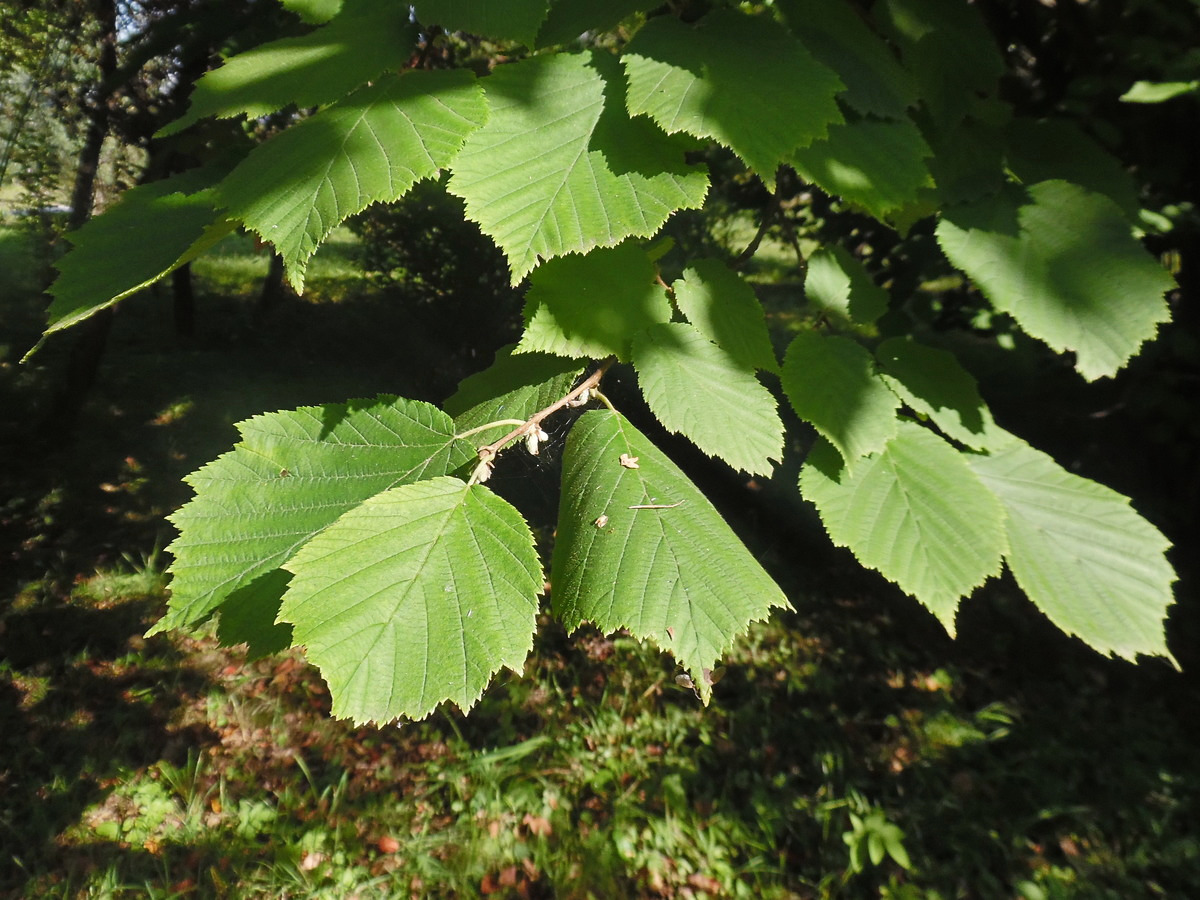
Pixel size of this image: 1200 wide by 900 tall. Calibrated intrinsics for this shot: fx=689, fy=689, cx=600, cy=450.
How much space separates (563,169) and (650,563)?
442 millimetres

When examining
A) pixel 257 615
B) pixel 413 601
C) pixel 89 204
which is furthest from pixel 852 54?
pixel 89 204

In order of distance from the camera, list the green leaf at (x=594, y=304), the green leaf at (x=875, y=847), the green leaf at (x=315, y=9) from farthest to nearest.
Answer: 1. the green leaf at (x=875, y=847)
2. the green leaf at (x=315, y=9)
3. the green leaf at (x=594, y=304)

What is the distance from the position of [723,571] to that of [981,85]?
3.53ft

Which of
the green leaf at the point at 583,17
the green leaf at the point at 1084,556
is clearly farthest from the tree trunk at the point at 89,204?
the green leaf at the point at 1084,556

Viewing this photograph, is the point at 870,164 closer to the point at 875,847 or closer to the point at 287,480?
the point at 287,480

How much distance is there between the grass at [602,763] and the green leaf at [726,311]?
177cm

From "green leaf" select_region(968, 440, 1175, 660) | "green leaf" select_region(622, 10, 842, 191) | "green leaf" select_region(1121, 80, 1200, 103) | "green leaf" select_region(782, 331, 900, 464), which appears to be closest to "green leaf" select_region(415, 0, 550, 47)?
"green leaf" select_region(622, 10, 842, 191)

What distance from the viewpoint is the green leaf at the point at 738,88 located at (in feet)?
2.39

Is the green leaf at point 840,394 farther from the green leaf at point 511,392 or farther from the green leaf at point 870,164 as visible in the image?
the green leaf at point 511,392

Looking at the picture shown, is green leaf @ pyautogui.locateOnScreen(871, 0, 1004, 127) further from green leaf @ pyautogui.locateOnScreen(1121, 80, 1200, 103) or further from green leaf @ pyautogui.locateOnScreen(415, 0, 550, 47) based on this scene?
green leaf @ pyautogui.locateOnScreen(1121, 80, 1200, 103)

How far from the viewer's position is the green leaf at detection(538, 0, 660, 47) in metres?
0.87

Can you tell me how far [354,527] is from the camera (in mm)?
701

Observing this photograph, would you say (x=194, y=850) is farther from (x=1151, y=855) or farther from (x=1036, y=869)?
(x=1151, y=855)

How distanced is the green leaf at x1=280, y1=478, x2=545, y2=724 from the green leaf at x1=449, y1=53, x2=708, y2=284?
27 cm
